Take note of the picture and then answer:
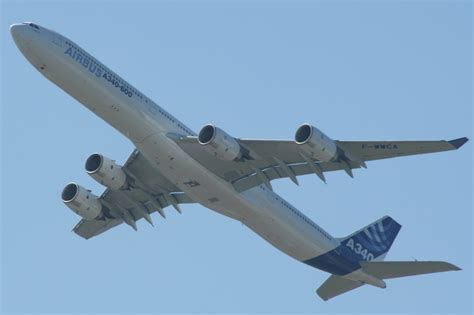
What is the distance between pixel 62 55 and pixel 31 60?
1.23m

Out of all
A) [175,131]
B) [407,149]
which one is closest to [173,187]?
[175,131]

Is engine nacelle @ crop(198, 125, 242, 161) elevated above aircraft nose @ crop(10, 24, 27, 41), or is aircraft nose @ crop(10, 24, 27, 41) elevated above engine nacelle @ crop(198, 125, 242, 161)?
aircraft nose @ crop(10, 24, 27, 41)

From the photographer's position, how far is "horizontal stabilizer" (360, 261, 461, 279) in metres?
44.3

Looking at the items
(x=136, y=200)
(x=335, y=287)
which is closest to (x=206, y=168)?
(x=136, y=200)

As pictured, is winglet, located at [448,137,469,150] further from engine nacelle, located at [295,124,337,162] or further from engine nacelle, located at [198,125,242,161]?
engine nacelle, located at [198,125,242,161]

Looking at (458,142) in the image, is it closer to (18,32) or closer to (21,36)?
(21,36)

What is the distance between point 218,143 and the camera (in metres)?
40.2

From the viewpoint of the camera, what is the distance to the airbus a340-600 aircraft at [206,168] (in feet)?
131

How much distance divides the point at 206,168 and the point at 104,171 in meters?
4.94

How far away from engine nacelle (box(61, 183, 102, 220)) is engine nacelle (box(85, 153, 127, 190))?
2.67m

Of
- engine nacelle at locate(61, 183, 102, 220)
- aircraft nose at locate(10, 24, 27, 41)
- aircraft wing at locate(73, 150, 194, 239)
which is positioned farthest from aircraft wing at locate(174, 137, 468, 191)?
engine nacelle at locate(61, 183, 102, 220)

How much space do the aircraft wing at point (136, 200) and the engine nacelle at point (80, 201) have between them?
3.01ft

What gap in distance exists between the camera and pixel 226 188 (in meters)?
43.2

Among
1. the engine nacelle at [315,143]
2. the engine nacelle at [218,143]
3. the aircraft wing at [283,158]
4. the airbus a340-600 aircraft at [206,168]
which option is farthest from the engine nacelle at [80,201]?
the engine nacelle at [315,143]
